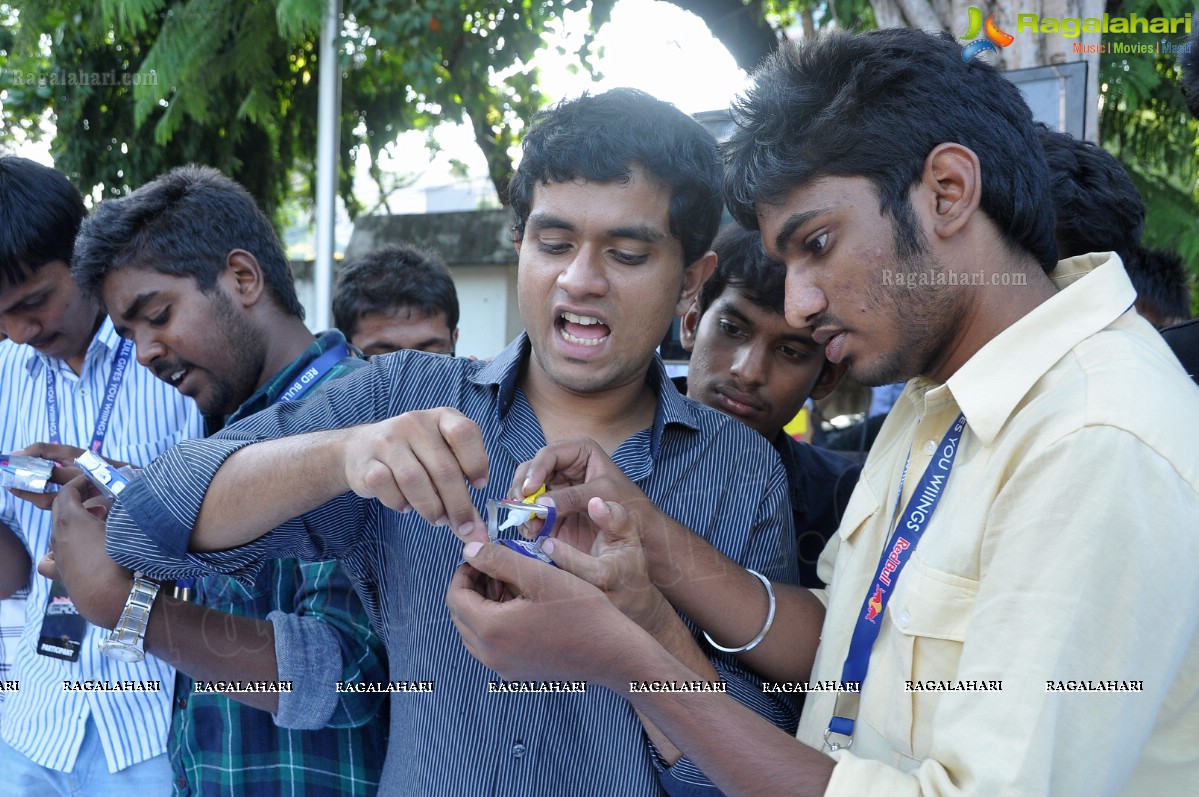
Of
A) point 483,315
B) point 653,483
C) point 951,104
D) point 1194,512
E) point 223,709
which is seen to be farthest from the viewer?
point 483,315

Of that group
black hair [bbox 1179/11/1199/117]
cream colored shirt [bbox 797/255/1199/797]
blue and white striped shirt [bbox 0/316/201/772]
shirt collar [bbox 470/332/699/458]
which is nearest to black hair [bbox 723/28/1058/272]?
cream colored shirt [bbox 797/255/1199/797]

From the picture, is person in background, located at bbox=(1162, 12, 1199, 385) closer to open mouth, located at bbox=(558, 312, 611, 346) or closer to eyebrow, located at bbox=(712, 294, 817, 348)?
eyebrow, located at bbox=(712, 294, 817, 348)

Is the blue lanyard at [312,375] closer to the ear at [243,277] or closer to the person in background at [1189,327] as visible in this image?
the ear at [243,277]

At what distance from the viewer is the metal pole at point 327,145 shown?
6.16m

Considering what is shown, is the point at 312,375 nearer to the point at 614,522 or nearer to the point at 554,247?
the point at 554,247

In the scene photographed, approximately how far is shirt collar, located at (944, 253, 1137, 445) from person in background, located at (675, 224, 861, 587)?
1.24 m

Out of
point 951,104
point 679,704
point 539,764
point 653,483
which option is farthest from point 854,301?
point 539,764

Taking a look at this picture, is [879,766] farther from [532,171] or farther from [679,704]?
[532,171]

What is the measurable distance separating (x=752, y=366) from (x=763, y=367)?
4 cm

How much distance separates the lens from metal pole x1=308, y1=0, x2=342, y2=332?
616 centimetres

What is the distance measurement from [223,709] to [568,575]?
126 cm

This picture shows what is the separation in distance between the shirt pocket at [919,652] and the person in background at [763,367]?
123 centimetres

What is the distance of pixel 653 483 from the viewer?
7.08 feet

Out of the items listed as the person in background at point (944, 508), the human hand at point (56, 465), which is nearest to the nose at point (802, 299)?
the person in background at point (944, 508)
